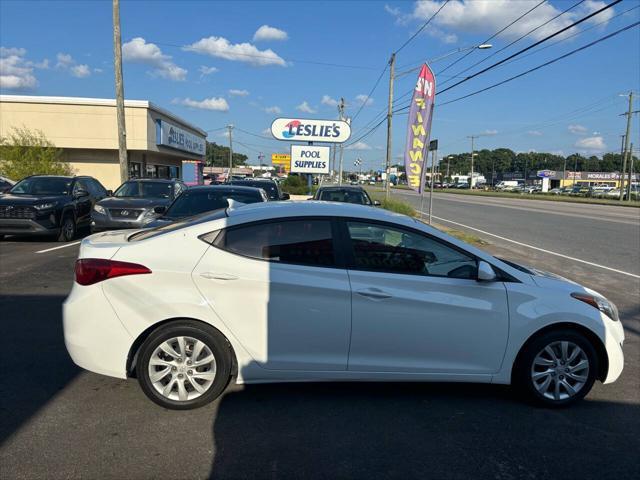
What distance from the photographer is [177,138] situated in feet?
117

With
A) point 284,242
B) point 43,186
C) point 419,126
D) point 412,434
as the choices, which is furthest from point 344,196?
point 412,434

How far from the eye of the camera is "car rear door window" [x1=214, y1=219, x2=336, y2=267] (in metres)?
4.01

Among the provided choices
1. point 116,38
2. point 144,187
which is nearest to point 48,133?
point 116,38

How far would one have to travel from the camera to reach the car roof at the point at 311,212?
415cm

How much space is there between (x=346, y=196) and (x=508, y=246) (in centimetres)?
477

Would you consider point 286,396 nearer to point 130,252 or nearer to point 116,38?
point 130,252

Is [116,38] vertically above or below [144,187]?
above

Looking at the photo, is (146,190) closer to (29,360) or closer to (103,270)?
(29,360)

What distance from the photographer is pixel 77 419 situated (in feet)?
12.4

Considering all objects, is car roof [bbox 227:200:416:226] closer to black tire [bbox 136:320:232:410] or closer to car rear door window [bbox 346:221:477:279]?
car rear door window [bbox 346:221:477:279]

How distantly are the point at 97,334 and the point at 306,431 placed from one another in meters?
1.68

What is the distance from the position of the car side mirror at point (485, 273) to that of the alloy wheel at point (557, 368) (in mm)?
753

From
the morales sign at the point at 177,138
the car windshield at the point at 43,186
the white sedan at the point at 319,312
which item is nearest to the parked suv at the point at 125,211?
the car windshield at the point at 43,186

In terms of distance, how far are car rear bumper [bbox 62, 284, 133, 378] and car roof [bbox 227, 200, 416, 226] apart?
3.85 ft
